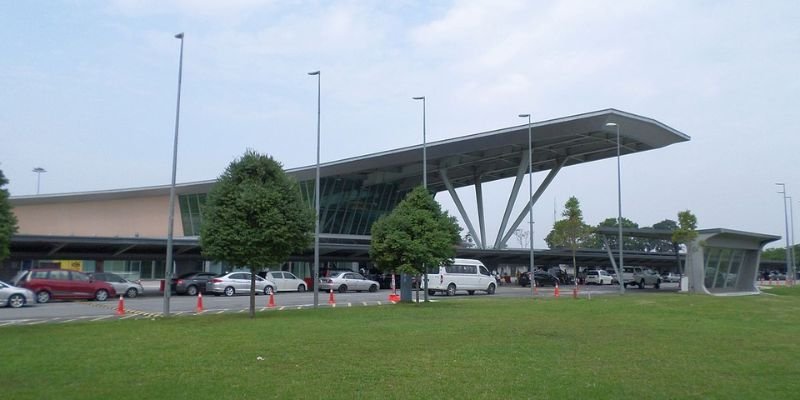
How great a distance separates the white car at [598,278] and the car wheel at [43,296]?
5236cm

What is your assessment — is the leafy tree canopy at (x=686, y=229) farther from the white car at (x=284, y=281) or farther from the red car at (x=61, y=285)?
the red car at (x=61, y=285)

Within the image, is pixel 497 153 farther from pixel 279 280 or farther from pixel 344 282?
pixel 279 280

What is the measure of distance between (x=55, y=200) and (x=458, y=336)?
43816mm

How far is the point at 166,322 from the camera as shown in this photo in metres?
19.6

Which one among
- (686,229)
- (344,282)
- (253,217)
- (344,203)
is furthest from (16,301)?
(344,203)

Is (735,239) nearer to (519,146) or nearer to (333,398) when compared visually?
(519,146)

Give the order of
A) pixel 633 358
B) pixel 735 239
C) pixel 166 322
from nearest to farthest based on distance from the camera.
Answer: pixel 633 358 < pixel 166 322 < pixel 735 239

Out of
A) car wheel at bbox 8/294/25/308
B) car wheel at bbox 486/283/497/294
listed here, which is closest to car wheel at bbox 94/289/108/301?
car wheel at bbox 8/294/25/308

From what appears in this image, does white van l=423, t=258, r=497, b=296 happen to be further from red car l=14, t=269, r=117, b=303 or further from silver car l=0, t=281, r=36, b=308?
silver car l=0, t=281, r=36, b=308

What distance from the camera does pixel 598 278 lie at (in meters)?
70.0

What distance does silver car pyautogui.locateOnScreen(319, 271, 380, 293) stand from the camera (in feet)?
146

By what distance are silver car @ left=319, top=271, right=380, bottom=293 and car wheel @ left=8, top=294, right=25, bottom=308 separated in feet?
61.6

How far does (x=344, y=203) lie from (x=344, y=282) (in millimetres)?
22751

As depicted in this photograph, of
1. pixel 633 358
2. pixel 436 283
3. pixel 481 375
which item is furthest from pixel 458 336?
pixel 436 283
